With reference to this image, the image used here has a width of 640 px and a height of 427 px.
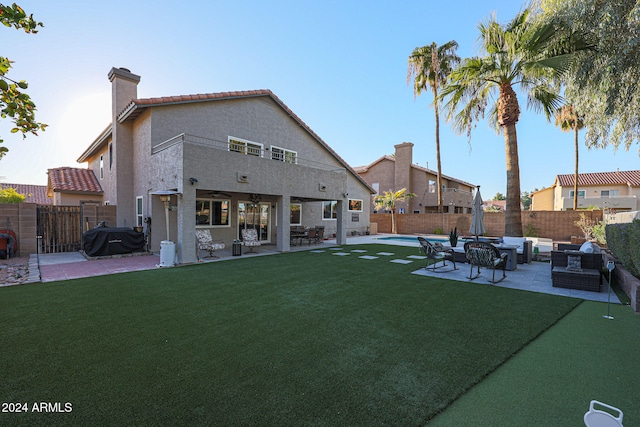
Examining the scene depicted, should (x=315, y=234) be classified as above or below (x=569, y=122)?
below

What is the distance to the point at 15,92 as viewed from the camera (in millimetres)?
3066

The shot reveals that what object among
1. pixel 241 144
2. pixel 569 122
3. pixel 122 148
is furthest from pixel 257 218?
pixel 569 122

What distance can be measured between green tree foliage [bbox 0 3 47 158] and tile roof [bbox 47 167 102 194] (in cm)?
1695

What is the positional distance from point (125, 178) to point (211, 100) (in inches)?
233

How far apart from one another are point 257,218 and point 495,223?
19.5 metres

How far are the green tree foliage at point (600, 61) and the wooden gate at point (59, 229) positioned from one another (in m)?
19.3

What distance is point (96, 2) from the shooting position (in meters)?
8.33

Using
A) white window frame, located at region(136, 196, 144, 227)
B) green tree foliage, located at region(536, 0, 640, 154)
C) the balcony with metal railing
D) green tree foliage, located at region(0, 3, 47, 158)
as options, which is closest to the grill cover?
white window frame, located at region(136, 196, 144, 227)

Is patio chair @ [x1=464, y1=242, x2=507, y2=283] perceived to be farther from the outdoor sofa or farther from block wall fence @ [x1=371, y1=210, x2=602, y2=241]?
block wall fence @ [x1=371, y1=210, x2=602, y2=241]

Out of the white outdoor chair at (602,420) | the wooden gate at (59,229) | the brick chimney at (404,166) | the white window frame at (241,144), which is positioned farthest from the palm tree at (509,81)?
the brick chimney at (404,166)

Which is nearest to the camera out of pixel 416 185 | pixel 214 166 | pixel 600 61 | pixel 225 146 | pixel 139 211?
pixel 600 61

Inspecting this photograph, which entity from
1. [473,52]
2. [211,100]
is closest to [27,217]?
[211,100]

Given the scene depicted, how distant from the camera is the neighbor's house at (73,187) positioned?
54.8 ft

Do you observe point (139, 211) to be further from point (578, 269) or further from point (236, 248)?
point (578, 269)
